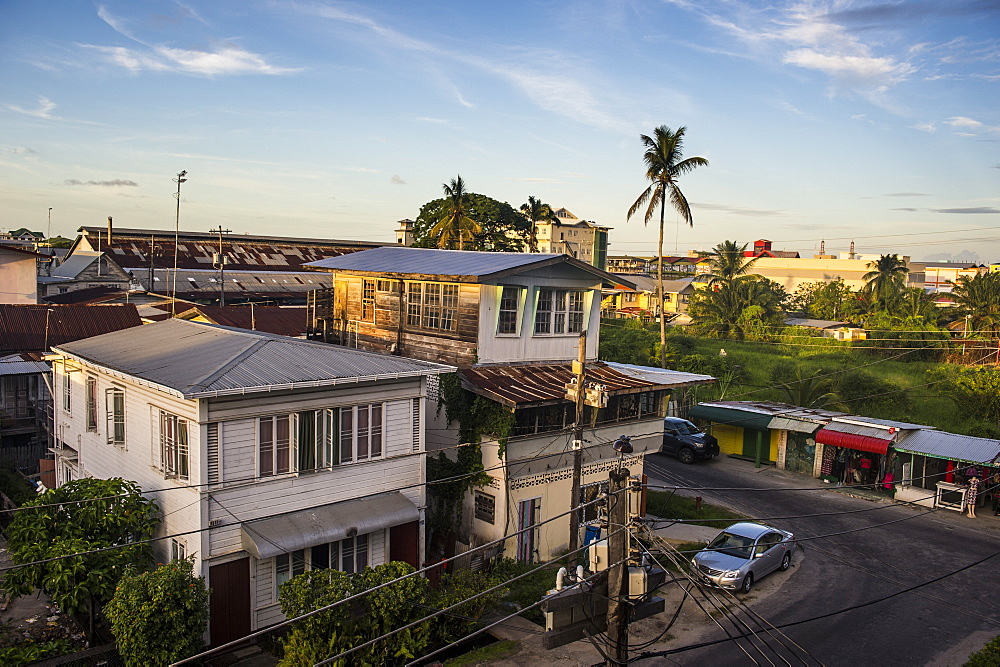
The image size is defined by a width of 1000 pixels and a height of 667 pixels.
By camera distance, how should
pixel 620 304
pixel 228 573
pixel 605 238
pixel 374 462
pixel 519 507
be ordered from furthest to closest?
1. pixel 605 238
2. pixel 620 304
3. pixel 519 507
4. pixel 374 462
5. pixel 228 573

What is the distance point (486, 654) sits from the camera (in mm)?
14484

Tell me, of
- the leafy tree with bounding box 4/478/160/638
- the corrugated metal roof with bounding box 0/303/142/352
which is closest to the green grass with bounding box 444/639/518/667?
the leafy tree with bounding box 4/478/160/638

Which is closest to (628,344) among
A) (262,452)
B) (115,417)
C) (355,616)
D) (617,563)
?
(115,417)

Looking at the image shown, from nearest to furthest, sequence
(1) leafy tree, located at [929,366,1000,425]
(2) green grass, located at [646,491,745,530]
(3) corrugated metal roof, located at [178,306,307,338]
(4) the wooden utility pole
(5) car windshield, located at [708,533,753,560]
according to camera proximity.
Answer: (4) the wooden utility pole < (5) car windshield, located at [708,533,753,560] < (2) green grass, located at [646,491,745,530] < (1) leafy tree, located at [929,366,1000,425] < (3) corrugated metal roof, located at [178,306,307,338]

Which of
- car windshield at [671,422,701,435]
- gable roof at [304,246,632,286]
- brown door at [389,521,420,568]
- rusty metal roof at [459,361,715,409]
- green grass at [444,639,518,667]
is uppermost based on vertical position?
gable roof at [304,246,632,286]

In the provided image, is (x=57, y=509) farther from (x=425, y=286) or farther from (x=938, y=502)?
(x=938, y=502)

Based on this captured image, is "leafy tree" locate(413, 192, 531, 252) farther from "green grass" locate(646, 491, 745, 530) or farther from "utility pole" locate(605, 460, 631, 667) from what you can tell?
"utility pole" locate(605, 460, 631, 667)

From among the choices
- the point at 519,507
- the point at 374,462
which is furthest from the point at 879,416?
the point at 374,462

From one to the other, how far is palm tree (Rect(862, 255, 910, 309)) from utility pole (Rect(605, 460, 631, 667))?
61093mm

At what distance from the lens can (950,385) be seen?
37.2m

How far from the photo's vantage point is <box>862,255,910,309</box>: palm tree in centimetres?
6359

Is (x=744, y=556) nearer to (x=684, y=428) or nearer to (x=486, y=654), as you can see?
(x=486, y=654)

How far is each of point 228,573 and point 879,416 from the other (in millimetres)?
31555

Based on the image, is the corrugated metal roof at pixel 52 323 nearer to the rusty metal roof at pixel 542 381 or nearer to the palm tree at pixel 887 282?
the rusty metal roof at pixel 542 381
